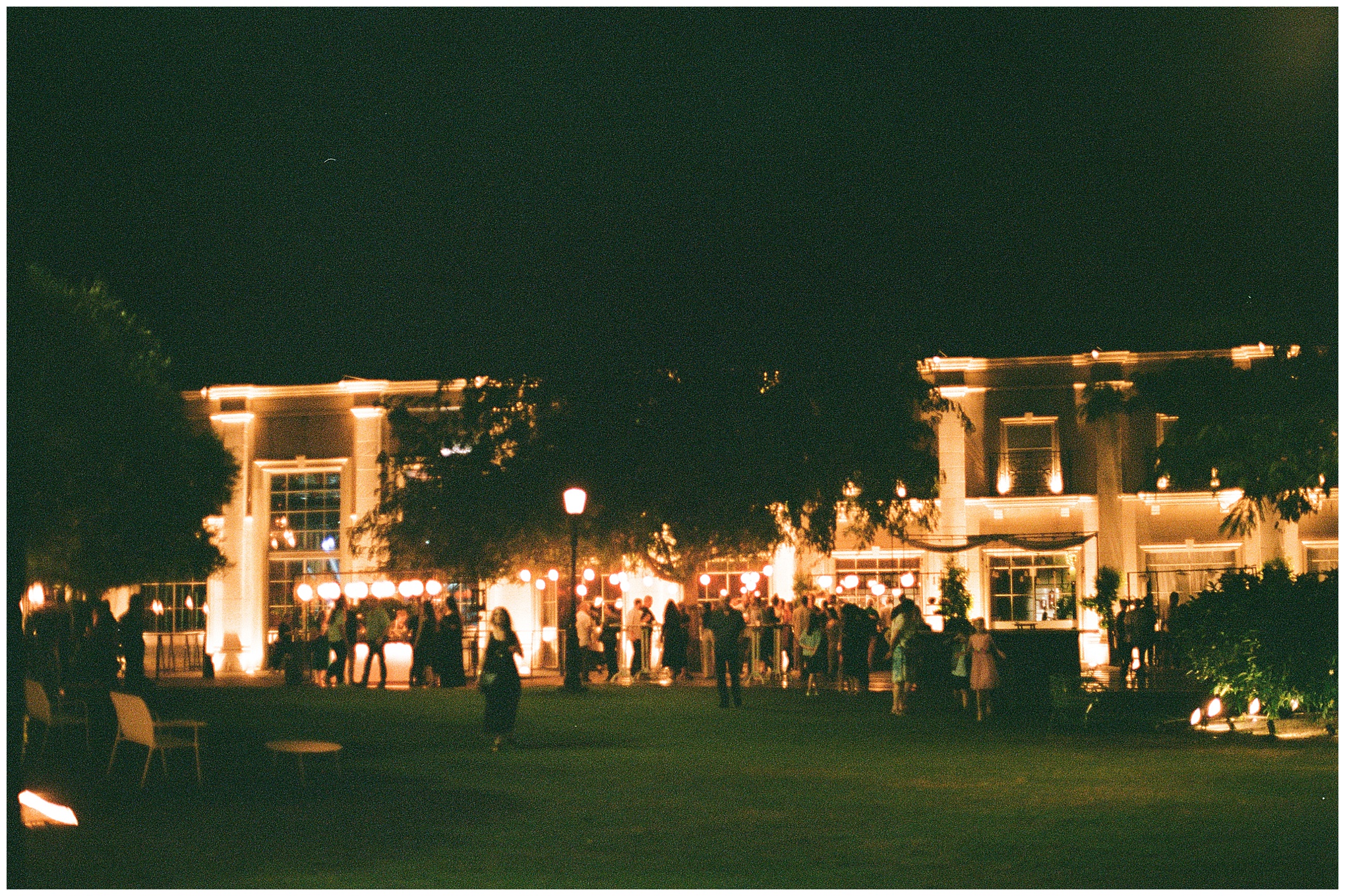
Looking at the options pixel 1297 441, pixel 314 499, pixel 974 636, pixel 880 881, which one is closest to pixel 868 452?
pixel 974 636

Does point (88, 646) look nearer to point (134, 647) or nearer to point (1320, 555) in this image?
point (134, 647)

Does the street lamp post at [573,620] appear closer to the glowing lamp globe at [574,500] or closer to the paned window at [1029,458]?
the glowing lamp globe at [574,500]

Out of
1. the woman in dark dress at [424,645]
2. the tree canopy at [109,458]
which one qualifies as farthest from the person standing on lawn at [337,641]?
the tree canopy at [109,458]

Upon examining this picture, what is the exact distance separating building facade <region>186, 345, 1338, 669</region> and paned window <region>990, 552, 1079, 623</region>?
0.04 metres

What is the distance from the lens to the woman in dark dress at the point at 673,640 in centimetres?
2575

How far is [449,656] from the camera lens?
2320cm

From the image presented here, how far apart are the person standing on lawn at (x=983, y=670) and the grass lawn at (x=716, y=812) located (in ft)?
5.41

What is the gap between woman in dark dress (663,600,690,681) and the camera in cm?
2575

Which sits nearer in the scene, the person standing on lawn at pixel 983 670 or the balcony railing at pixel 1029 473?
the person standing on lawn at pixel 983 670

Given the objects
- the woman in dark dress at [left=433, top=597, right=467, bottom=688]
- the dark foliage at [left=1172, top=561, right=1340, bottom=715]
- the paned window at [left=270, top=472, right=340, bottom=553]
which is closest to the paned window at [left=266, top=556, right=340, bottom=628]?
the paned window at [left=270, top=472, right=340, bottom=553]

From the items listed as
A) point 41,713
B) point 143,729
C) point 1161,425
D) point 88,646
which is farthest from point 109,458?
point 1161,425

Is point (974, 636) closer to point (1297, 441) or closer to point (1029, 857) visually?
point (1297, 441)

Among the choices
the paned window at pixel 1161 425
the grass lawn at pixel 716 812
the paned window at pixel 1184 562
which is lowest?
the grass lawn at pixel 716 812

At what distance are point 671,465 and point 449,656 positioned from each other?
20.7 feet
